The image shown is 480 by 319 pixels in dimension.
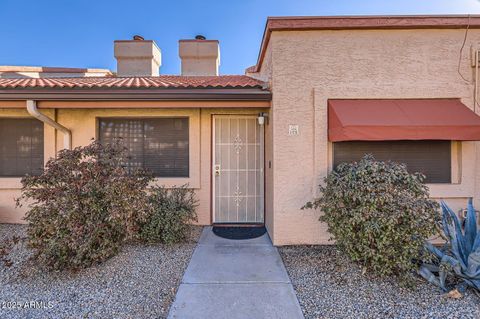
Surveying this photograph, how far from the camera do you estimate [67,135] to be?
641 cm

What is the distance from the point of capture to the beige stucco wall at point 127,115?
21.3 feet

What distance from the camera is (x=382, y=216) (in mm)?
3744

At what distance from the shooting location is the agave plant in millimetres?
3559

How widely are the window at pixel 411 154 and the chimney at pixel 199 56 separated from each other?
22.3 feet

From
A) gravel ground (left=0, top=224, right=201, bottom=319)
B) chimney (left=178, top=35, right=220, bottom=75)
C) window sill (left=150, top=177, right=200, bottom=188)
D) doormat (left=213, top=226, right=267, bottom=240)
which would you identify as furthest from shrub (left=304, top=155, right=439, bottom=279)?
chimney (left=178, top=35, right=220, bottom=75)

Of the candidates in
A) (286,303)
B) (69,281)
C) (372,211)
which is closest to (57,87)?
(69,281)

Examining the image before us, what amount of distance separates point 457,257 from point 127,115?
731 cm

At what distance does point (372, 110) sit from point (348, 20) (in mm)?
1988

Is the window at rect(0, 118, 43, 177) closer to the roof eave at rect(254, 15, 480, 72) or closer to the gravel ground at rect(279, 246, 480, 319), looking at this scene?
the roof eave at rect(254, 15, 480, 72)

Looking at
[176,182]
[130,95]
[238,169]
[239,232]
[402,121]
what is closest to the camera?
[402,121]

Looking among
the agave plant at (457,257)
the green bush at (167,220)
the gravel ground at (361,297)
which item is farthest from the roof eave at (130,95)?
the agave plant at (457,257)

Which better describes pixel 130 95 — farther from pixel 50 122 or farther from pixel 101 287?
pixel 101 287

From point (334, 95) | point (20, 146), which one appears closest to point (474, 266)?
point (334, 95)

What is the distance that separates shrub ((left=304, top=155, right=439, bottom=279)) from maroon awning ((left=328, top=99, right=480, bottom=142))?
2.34 ft
